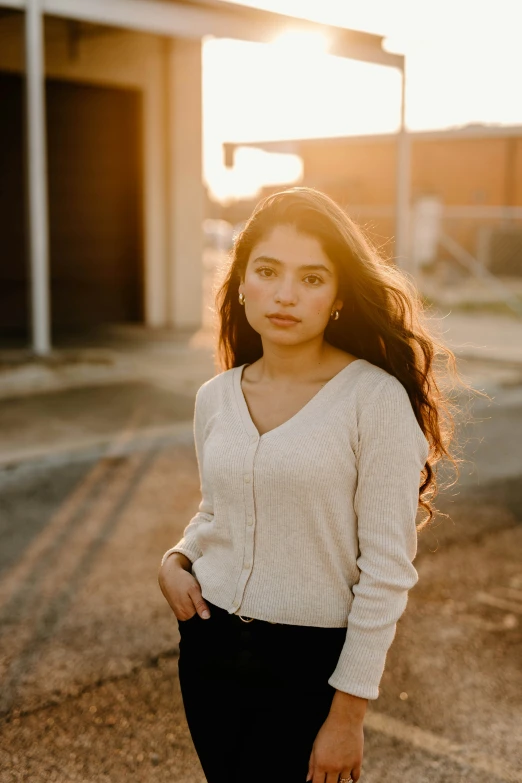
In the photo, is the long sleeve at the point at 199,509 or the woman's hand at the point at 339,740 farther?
the long sleeve at the point at 199,509

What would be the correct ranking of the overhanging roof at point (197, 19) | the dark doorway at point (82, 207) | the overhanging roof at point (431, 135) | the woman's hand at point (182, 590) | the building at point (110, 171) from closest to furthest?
1. the woman's hand at point (182, 590)
2. the overhanging roof at point (197, 19)
3. the building at point (110, 171)
4. the dark doorway at point (82, 207)
5. the overhanging roof at point (431, 135)

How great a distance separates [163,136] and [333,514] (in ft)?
37.2

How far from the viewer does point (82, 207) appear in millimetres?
12438

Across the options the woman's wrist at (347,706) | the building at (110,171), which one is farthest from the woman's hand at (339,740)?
the building at (110,171)

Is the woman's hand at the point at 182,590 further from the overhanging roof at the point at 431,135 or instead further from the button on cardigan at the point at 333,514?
the overhanging roof at the point at 431,135

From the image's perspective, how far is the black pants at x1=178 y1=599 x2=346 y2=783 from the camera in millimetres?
1851

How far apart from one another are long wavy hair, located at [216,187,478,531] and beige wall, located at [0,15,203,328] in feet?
34.5

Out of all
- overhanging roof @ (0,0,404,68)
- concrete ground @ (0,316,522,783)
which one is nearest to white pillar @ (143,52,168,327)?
overhanging roof @ (0,0,404,68)

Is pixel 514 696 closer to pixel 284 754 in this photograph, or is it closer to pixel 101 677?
pixel 101 677

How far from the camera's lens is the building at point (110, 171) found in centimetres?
1148

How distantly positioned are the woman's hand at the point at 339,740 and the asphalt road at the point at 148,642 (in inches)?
44.3

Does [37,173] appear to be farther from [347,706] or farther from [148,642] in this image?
[347,706]

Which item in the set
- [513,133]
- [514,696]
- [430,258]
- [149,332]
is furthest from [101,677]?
[430,258]

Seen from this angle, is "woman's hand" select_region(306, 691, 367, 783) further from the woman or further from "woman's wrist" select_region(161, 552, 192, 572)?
"woman's wrist" select_region(161, 552, 192, 572)
